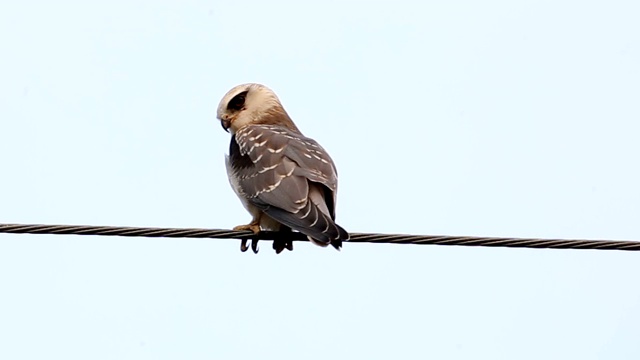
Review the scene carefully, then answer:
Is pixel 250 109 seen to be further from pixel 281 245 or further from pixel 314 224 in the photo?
pixel 314 224

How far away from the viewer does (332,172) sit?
24.7 feet

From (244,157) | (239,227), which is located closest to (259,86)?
(244,157)

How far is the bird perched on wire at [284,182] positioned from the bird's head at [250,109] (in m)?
0.34

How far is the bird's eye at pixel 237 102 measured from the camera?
908cm

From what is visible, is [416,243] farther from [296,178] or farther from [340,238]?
[296,178]

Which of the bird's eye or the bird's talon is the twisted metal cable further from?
the bird's eye

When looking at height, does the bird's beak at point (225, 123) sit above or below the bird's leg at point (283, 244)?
above

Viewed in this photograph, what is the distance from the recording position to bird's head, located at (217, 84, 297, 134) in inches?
354

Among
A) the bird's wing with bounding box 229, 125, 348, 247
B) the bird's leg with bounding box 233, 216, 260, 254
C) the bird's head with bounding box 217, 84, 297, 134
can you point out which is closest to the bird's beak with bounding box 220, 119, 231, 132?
the bird's head with bounding box 217, 84, 297, 134

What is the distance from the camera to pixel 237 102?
9125mm

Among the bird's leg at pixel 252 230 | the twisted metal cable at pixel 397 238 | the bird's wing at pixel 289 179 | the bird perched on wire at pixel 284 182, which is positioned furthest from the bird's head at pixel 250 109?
the twisted metal cable at pixel 397 238

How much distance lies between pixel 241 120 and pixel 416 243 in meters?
3.25

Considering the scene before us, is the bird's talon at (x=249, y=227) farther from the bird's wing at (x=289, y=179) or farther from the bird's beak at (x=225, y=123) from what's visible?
the bird's beak at (x=225, y=123)

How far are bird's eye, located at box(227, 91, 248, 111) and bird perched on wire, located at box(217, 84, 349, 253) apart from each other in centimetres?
47
